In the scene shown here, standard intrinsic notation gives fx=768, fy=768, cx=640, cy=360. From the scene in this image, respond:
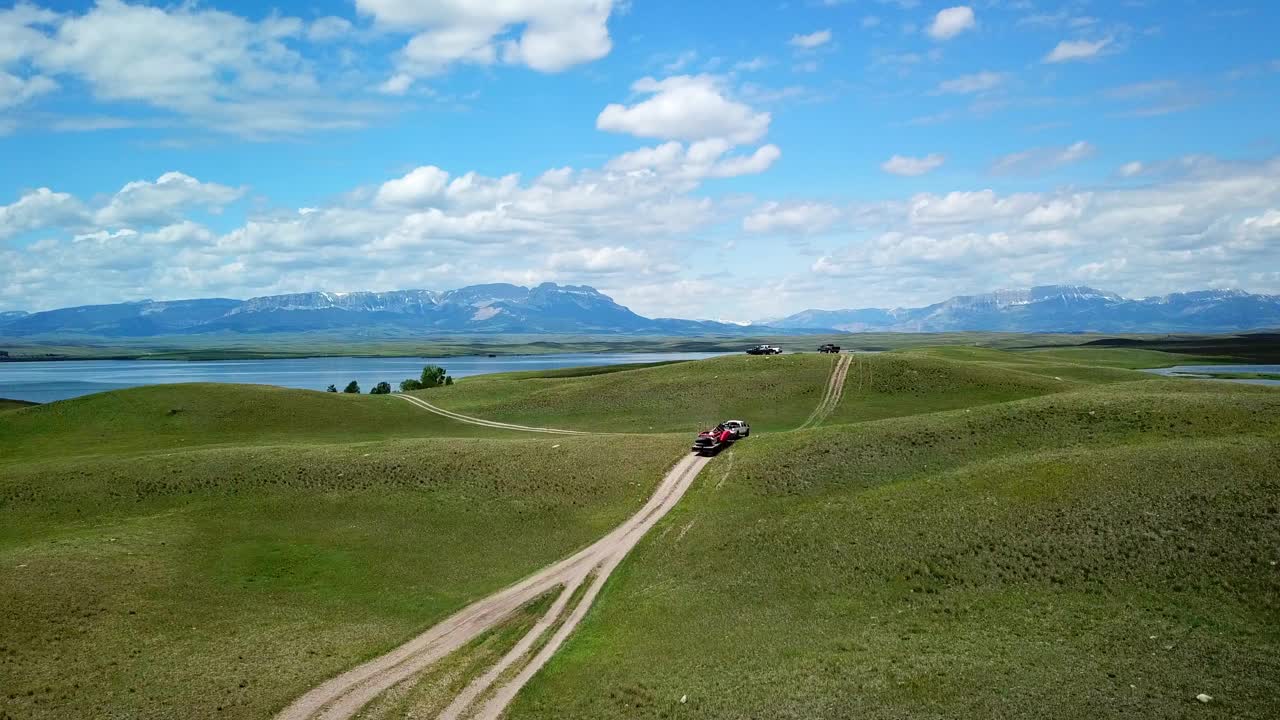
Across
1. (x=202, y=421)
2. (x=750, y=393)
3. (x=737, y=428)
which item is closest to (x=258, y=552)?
(x=737, y=428)

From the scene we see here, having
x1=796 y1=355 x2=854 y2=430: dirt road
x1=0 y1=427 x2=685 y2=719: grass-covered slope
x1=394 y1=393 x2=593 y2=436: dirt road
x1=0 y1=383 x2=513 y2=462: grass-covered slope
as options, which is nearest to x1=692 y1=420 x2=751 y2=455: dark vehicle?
x1=0 y1=427 x2=685 y2=719: grass-covered slope

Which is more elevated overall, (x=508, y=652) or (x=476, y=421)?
(x=476, y=421)

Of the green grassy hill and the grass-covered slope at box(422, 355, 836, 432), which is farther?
the grass-covered slope at box(422, 355, 836, 432)

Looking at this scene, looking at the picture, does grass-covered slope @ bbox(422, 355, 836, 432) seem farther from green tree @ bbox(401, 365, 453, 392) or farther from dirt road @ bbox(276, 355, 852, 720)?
green tree @ bbox(401, 365, 453, 392)

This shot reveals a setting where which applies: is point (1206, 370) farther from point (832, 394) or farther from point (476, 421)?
point (476, 421)

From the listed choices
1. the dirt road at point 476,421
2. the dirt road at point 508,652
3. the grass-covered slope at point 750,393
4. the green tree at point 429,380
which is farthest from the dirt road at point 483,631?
the green tree at point 429,380

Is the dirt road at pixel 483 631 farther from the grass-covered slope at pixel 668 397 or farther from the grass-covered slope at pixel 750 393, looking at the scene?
the grass-covered slope at pixel 750 393
